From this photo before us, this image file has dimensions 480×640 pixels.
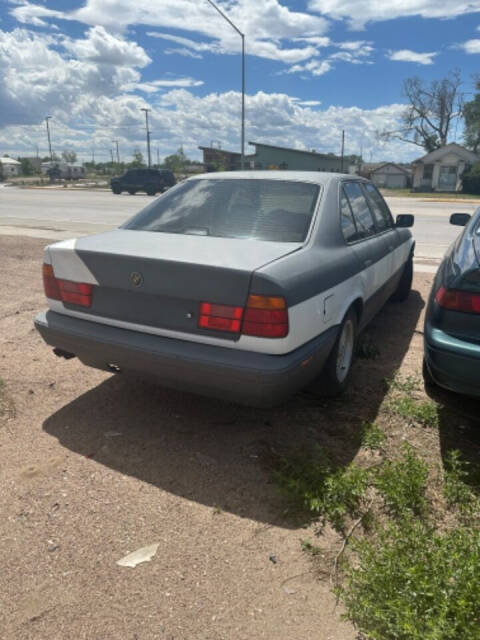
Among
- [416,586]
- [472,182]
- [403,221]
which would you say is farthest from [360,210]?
[472,182]

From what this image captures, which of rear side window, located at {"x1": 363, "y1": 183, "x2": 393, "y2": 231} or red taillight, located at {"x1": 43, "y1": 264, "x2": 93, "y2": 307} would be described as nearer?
red taillight, located at {"x1": 43, "y1": 264, "x2": 93, "y2": 307}

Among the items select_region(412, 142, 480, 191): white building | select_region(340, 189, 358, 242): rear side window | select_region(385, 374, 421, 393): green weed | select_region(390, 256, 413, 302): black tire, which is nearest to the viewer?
select_region(340, 189, 358, 242): rear side window

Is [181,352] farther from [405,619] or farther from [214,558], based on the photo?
[405,619]

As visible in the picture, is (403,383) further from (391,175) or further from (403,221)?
(391,175)

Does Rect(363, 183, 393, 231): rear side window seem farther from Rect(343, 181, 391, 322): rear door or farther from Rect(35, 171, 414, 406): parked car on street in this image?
Rect(35, 171, 414, 406): parked car on street

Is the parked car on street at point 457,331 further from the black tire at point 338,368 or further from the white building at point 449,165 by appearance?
the white building at point 449,165

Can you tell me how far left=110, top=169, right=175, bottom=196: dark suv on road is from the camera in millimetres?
33281

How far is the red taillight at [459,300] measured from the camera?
281cm

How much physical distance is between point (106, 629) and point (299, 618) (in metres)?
0.74

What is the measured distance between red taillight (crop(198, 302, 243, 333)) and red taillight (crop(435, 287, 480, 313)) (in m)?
1.22

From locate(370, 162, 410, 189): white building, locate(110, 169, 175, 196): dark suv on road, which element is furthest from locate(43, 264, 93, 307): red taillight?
locate(370, 162, 410, 189): white building

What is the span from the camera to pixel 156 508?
2.58m

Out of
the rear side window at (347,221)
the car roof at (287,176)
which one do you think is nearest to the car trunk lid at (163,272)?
the rear side window at (347,221)

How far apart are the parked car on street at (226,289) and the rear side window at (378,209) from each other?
808 millimetres
